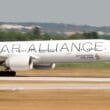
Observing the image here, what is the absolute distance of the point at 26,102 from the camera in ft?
99.0

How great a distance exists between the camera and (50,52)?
5372 cm

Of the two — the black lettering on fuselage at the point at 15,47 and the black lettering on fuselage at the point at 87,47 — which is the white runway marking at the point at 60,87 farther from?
the black lettering on fuselage at the point at 15,47

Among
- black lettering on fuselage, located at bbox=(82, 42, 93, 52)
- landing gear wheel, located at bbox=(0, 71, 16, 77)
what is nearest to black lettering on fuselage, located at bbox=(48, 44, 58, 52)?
black lettering on fuselage, located at bbox=(82, 42, 93, 52)

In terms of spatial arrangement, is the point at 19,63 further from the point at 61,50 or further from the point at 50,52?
the point at 61,50

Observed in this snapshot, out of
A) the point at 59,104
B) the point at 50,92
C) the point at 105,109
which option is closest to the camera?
the point at 105,109

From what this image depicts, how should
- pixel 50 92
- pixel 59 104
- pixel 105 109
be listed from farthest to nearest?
pixel 50 92
pixel 59 104
pixel 105 109

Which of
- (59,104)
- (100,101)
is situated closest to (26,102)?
(59,104)

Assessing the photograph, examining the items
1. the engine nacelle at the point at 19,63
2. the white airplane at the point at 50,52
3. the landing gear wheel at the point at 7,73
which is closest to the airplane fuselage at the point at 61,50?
the white airplane at the point at 50,52

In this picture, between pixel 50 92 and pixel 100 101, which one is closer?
pixel 100 101

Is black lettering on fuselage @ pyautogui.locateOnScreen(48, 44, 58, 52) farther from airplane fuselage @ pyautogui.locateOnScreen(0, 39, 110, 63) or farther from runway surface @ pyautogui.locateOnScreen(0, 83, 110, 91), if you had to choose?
runway surface @ pyautogui.locateOnScreen(0, 83, 110, 91)

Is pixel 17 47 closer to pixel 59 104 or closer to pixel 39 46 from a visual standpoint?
pixel 39 46

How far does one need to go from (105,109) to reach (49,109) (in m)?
2.49

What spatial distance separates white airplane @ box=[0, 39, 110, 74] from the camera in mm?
52906

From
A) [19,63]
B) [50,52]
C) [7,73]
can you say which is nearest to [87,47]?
[50,52]
